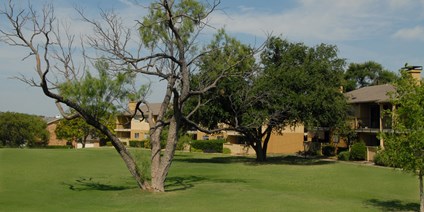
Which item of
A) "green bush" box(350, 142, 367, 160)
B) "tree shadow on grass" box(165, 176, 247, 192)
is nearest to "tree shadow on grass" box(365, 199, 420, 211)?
"tree shadow on grass" box(165, 176, 247, 192)

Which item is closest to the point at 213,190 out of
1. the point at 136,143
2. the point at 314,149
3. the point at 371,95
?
the point at 371,95

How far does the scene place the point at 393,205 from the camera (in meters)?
18.6

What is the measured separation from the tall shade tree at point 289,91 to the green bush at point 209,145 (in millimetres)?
21968

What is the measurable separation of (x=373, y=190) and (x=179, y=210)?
11613 millimetres

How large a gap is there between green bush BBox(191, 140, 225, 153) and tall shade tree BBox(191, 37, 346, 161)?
2197 centimetres

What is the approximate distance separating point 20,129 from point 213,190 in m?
65.9

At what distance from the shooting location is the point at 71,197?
20.0 meters

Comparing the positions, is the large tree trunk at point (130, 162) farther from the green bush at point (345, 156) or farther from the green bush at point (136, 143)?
the green bush at point (136, 143)

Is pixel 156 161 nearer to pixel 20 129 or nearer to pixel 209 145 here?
pixel 209 145

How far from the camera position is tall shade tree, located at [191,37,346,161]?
38.5m

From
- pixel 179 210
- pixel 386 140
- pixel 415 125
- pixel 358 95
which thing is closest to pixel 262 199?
pixel 179 210

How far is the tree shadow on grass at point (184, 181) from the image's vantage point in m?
24.1

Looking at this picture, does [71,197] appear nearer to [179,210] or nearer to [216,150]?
[179,210]

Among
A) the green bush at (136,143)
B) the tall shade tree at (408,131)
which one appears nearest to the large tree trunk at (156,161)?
the tall shade tree at (408,131)
